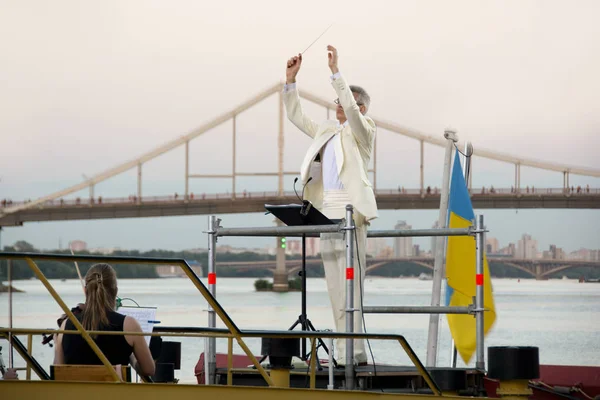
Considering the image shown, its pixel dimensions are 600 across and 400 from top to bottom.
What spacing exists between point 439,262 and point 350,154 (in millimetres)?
2315

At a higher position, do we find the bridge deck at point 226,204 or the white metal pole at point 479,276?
the bridge deck at point 226,204

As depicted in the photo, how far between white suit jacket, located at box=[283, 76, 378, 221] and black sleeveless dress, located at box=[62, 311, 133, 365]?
58.6 inches

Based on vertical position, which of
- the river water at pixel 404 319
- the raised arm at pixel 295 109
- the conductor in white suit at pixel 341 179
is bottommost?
the river water at pixel 404 319

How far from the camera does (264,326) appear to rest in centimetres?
2928

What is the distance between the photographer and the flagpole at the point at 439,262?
7.44m

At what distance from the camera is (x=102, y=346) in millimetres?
4492

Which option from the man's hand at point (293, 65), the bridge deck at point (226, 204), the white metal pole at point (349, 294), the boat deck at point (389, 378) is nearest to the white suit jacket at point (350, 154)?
the man's hand at point (293, 65)

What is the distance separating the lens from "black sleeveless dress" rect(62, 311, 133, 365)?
14.6ft

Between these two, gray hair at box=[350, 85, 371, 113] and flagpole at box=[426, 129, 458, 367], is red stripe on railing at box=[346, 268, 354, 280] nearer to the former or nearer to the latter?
gray hair at box=[350, 85, 371, 113]

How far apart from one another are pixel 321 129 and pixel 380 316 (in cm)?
3082

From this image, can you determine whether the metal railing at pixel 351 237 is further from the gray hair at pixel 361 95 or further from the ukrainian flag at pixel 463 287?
the ukrainian flag at pixel 463 287

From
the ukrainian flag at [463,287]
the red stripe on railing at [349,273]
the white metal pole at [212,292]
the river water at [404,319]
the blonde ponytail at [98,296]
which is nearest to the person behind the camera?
the blonde ponytail at [98,296]

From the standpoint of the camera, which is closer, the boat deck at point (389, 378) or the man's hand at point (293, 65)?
the boat deck at point (389, 378)

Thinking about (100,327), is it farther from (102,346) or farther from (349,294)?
(349,294)
